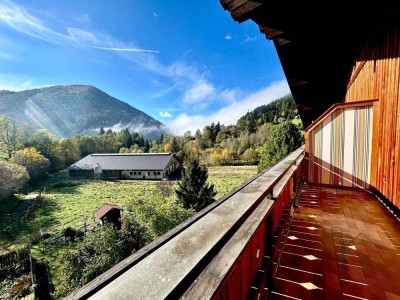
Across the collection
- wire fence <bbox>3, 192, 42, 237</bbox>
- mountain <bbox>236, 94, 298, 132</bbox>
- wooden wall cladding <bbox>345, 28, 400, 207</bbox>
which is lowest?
wire fence <bbox>3, 192, 42, 237</bbox>

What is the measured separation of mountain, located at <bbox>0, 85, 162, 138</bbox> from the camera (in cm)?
11500

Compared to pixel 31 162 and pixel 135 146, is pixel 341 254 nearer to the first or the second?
pixel 31 162

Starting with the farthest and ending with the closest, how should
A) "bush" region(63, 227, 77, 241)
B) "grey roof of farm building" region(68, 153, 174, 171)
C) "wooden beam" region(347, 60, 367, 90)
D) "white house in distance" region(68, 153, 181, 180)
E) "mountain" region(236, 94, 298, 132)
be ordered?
"mountain" region(236, 94, 298, 132)
"grey roof of farm building" region(68, 153, 174, 171)
"white house in distance" region(68, 153, 181, 180)
"bush" region(63, 227, 77, 241)
"wooden beam" region(347, 60, 367, 90)

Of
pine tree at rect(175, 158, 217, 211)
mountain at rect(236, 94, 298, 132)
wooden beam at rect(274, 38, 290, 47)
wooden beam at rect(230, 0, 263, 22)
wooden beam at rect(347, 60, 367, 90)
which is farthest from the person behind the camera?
mountain at rect(236, 94, 298, 132)

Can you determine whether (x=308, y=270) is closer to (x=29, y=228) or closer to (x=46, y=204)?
(x=29, y=228)

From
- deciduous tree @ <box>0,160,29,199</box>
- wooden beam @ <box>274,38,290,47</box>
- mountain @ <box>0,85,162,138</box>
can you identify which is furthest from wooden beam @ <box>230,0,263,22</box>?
mountain @ <box>0,85,162,138</box>

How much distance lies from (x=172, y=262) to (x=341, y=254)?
2152 millimetres

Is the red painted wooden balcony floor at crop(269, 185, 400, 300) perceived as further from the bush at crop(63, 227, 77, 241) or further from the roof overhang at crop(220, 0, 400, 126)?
the bush at crop(63, 227, 77, 241)

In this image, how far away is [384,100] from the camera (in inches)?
104

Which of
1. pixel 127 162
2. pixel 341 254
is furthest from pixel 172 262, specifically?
pixel 127 162

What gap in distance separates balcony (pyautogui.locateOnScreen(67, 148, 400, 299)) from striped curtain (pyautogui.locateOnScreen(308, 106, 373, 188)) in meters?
0.42

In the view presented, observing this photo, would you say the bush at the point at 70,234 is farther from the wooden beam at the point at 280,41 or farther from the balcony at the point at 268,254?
the wooden beam at the point at 280,41

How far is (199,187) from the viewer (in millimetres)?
15883

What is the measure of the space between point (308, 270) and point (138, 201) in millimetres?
10854
